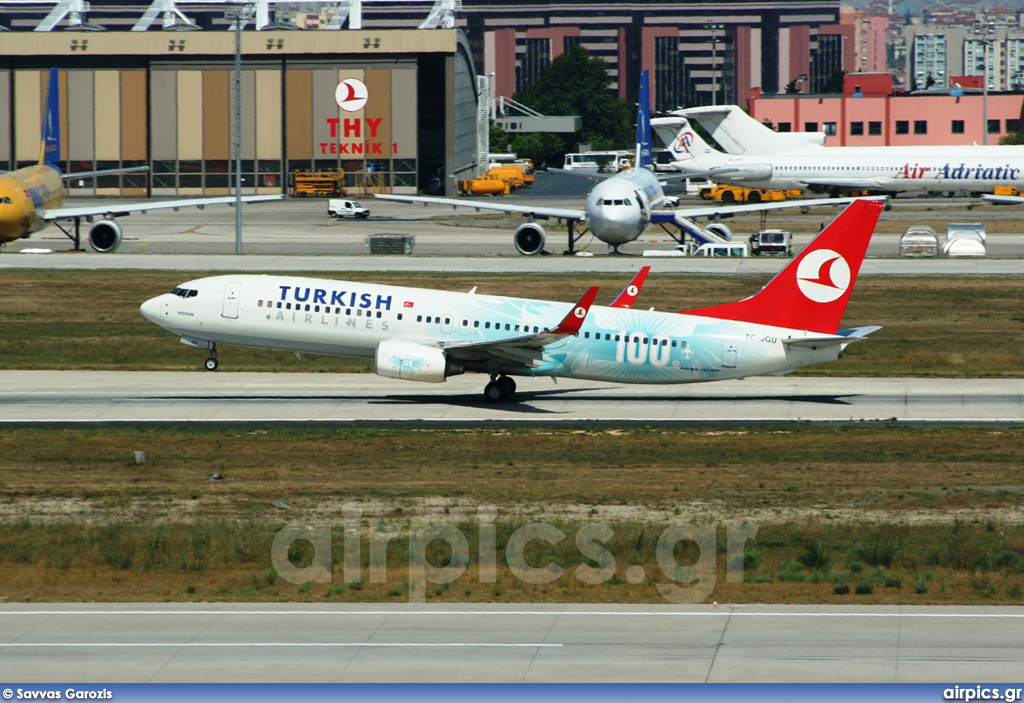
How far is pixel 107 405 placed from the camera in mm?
42062

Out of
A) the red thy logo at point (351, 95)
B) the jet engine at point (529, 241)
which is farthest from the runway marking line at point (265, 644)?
the red thy logo at point (351, 95)

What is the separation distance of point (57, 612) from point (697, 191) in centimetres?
13441

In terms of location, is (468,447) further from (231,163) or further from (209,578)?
(231,163)

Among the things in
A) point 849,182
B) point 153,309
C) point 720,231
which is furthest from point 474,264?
point 849,182

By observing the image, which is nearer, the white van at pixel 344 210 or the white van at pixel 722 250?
the white van at pixel 722 250

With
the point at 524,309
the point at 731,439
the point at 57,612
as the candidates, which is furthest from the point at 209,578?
the point at 524,309

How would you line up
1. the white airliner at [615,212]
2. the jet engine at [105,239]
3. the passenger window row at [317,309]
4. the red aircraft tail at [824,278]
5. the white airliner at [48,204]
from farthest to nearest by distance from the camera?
1. the jet engine at [105,239]
2. the white airliner at [615,212]
3. the white airliner at [48,204]
4. the passenger window row at [317,309]
5. the red aircraft tail at [824,278]

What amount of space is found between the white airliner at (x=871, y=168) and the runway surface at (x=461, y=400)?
3207 inches

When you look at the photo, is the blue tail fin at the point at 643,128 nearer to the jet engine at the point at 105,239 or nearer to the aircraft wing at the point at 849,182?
the aircraft wing at the point at 849,182

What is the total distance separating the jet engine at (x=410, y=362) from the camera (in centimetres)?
4144

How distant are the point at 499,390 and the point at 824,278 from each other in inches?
464

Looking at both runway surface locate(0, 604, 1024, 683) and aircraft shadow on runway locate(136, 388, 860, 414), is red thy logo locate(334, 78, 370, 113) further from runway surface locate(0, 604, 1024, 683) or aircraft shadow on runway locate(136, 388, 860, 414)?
runway surface locate(0, 604, 1024, 683)

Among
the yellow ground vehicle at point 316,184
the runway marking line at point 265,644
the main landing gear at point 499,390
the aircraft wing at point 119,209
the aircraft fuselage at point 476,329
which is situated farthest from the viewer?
the yellow ground vehicle at point 316,184

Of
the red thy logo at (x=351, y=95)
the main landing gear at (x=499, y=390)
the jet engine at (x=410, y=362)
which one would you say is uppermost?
the red thy logo at (x=351, y=95)
